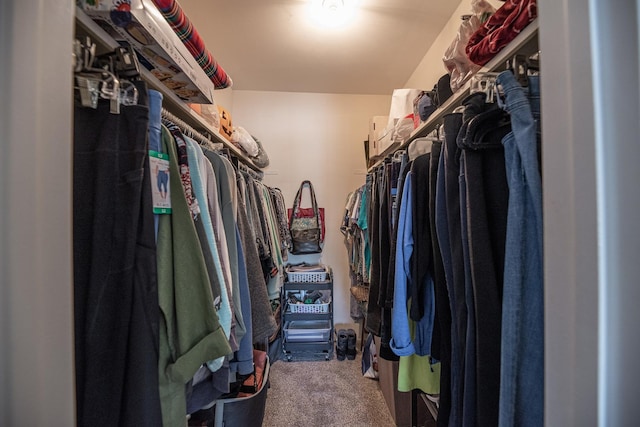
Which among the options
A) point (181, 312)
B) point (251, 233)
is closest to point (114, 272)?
point (181, 312)

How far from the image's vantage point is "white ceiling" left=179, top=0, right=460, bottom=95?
53.6 inches

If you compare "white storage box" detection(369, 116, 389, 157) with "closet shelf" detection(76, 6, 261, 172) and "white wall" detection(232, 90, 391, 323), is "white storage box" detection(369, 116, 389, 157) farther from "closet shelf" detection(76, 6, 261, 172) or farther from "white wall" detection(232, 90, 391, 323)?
"closet shelf" detection(76, 6, 261, 172)

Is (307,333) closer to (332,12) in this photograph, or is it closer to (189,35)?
(189,35)

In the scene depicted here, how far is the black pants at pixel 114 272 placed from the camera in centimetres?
41

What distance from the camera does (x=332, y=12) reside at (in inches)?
54.2

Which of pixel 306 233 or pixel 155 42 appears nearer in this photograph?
pixel 155 42

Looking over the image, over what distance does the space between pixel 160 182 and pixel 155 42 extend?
1.20 feet

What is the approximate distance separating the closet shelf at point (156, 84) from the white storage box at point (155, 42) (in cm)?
2

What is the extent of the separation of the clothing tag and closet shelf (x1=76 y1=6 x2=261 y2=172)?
245 millimetres

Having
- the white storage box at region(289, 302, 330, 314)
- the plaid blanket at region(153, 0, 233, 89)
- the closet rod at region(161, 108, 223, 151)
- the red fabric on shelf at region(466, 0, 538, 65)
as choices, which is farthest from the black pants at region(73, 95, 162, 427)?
the white storage box at region(289, 302, 330, 314)

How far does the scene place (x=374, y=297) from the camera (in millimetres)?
1112
